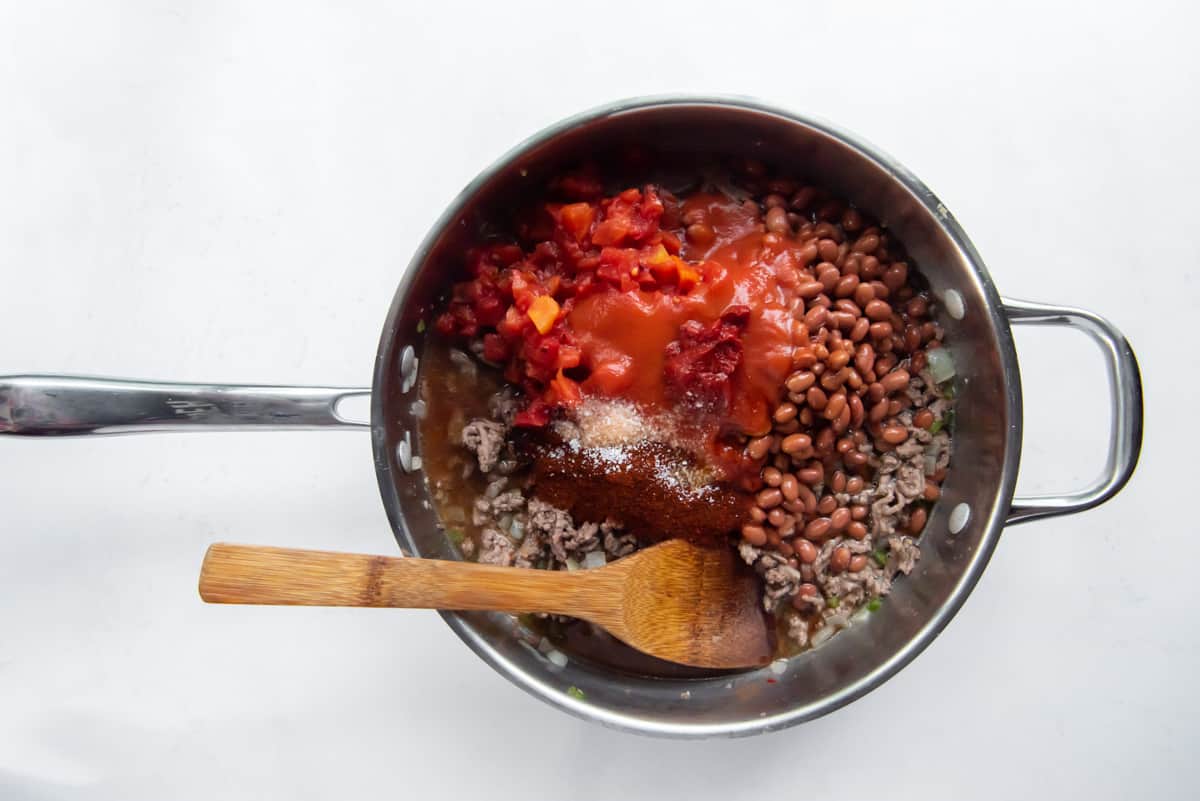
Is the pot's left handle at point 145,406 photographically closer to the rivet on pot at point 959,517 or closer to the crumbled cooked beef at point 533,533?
the crumbled cooked beef at point 533,533

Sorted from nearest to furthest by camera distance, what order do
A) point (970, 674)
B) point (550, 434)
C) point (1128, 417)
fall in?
point (1128, 417) < point (550, 434) < point (970, 674)

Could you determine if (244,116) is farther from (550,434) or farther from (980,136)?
(980,136)

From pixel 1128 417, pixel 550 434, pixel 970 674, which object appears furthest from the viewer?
pixel 970 674

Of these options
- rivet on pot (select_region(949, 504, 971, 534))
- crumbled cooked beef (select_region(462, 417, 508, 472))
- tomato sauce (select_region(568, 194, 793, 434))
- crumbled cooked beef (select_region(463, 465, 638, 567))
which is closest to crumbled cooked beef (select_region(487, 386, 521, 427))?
crumbled cooked beef (select_region(462, 417, 508, 472))

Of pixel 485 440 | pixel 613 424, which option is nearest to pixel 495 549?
pixel 485 440

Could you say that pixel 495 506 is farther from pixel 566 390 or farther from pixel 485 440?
pixel 566 390

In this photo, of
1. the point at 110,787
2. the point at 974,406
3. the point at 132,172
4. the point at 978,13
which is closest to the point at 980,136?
the point at 978,13

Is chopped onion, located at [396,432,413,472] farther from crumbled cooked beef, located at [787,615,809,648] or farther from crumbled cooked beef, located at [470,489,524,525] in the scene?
crumbled cooked beef, located at [787,615,809,648]
